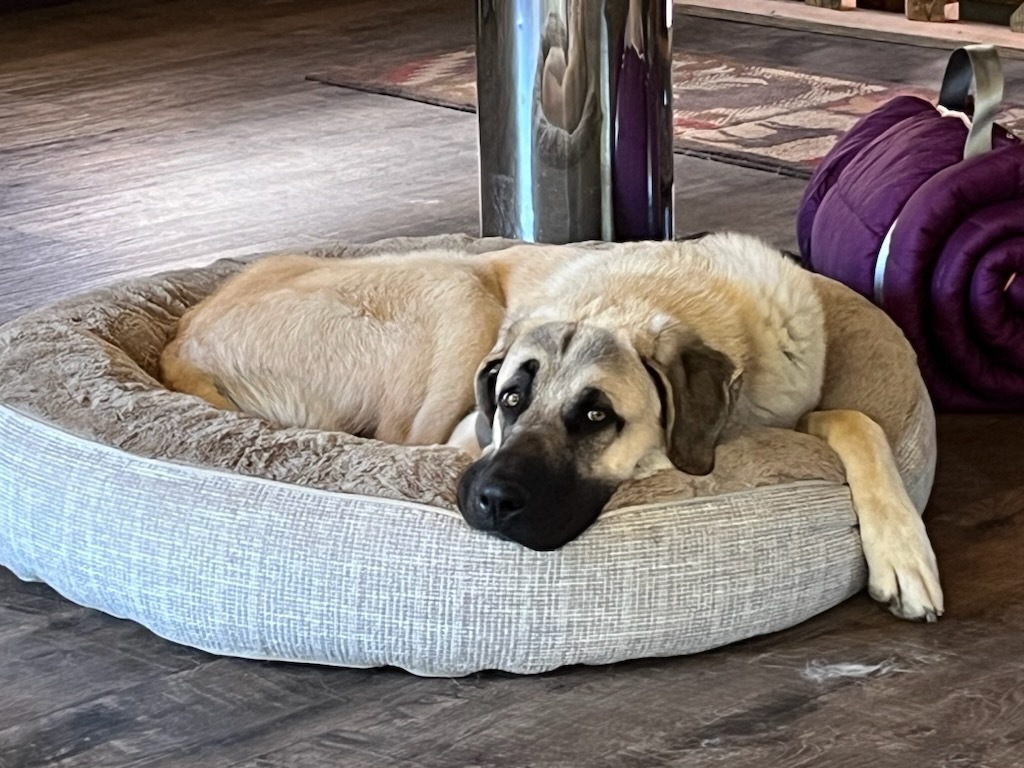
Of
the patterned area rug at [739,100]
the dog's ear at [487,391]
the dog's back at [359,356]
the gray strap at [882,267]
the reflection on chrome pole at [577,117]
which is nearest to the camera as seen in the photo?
the dog's ear at [487,391]

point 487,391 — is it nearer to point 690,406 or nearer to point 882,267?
point 690,406

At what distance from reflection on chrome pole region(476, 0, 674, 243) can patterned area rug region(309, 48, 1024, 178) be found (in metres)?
1.75

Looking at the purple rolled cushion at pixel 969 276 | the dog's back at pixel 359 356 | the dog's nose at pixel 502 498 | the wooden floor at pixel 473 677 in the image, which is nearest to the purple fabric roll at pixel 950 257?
the purple rolled cushion at pixel 969 276

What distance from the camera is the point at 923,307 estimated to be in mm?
3945

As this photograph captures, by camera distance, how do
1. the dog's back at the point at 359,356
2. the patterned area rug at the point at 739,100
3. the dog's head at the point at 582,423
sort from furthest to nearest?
the patterned area rug at the point at 739,100
the dog's back at the point at 359,356
the dog's head at the point at 582,423

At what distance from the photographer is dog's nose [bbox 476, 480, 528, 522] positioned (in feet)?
8.82

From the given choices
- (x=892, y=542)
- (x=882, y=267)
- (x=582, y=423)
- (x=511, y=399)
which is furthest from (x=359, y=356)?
(x=882, y=267)

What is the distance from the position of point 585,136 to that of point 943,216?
3.82ft

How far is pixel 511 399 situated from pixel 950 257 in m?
1.45

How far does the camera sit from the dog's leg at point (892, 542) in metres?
2.95

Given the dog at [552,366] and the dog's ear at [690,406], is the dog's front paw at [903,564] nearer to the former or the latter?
the dog at [552,366]

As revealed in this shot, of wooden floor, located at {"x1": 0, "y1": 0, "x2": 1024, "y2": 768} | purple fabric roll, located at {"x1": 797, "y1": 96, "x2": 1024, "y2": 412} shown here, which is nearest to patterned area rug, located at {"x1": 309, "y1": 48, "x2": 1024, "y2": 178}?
wooden floor, located at {"x1": 0, "y1": 0, "x2": 1024, "y2": 768}

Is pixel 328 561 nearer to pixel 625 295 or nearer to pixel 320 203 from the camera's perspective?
pixel 625 295

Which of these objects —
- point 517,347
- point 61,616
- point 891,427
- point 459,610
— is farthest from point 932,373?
point 61,616
